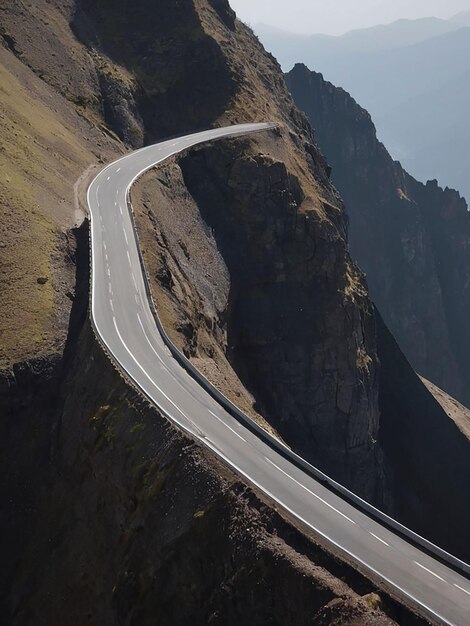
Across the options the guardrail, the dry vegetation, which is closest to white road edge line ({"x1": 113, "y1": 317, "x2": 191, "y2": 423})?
the guardrail

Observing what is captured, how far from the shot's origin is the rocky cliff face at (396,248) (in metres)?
177

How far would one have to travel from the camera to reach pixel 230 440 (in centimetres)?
3662

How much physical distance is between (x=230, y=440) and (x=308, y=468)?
478 centimetres

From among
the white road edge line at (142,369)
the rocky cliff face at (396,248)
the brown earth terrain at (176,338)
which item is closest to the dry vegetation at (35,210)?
the brown earth terrain at (176,338)

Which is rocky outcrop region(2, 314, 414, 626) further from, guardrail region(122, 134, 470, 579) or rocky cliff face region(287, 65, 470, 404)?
rocky cliff face region(287, 65, 470, 404)

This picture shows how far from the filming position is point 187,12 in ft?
320

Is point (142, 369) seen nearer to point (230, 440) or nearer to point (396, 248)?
point (230, 440)

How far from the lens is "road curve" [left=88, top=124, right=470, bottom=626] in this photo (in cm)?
2952

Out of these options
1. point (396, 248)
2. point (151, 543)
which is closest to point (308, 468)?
point (151, 543)

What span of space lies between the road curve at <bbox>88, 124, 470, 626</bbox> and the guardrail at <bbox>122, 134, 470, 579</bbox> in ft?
1.27

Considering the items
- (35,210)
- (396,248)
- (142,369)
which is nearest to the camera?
(142,369)

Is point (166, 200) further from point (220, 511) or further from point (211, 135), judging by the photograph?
point (220, 511)

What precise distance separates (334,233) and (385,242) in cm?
11227

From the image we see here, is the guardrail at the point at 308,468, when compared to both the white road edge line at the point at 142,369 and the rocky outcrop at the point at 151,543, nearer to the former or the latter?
the white road edge line at the point at 142,369
